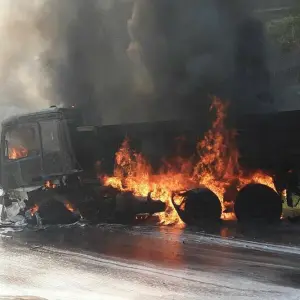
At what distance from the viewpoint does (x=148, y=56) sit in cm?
1235

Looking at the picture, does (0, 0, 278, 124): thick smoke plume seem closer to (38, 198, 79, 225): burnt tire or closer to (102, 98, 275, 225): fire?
(102, 98, 275, 225): fire

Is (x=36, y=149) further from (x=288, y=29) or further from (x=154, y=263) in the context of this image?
(x=288, y=29)

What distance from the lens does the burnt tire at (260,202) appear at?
33.6 ft

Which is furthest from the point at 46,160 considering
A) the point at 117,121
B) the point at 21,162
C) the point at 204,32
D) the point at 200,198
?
the point at 204,32

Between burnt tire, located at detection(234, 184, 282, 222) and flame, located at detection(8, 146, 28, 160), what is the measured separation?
197 inches

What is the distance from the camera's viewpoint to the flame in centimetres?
1133

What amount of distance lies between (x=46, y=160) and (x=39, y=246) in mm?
2775

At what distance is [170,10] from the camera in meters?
12.4

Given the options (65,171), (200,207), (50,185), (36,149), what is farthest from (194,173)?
(36,149)

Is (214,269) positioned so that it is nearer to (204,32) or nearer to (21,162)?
(21,162)

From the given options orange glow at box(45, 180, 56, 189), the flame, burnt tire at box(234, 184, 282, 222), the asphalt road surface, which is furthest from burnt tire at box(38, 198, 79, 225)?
burnt tire at box(234, 184, 282, 222)

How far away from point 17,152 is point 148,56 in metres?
4.02

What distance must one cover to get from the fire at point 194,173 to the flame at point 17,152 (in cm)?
197

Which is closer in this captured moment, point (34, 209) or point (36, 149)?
point (34, 209)
